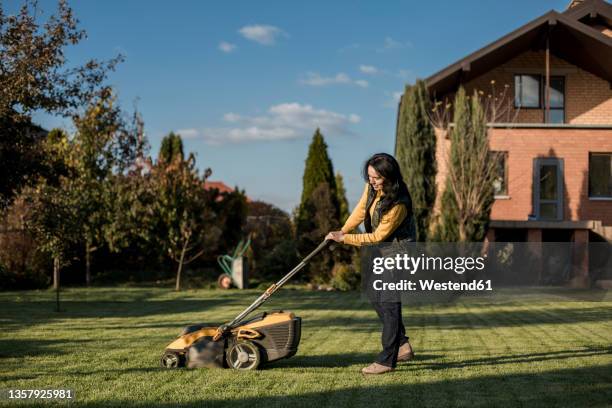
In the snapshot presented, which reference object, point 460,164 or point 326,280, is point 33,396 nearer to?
point 460,164

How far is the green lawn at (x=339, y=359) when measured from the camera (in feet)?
18.3

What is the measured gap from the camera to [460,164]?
17.6 metres

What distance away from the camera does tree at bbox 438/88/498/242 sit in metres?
17.3

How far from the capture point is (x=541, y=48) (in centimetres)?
2358

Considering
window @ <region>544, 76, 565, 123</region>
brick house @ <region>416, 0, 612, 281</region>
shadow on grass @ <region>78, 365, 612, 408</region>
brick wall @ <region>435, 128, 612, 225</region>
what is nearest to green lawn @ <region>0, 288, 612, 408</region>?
shadow on grass @ <region>78, 365, 612, 408</region>

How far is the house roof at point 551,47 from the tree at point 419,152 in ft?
7.77

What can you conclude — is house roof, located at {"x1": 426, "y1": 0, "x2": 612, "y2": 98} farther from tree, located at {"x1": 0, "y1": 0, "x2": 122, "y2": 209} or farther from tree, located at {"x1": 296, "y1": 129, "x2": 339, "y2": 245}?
tree, located at {"x1": 0, "y1": 0, "x2": 122, "y2": 209}

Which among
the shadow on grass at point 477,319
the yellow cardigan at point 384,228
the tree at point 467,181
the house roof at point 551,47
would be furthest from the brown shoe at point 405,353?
the house roof at point 551,47

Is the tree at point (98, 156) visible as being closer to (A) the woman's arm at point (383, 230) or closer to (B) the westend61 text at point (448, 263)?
(B) the westend61 text at point (448, 263)

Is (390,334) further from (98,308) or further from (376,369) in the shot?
(98,308)

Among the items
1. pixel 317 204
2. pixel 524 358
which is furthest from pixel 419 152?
pixel 524 358

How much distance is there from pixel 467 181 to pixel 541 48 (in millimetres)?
8311

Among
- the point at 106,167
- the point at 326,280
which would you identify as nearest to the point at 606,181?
the point at 326,280

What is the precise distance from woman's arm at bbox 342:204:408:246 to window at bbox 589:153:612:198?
16.7m
